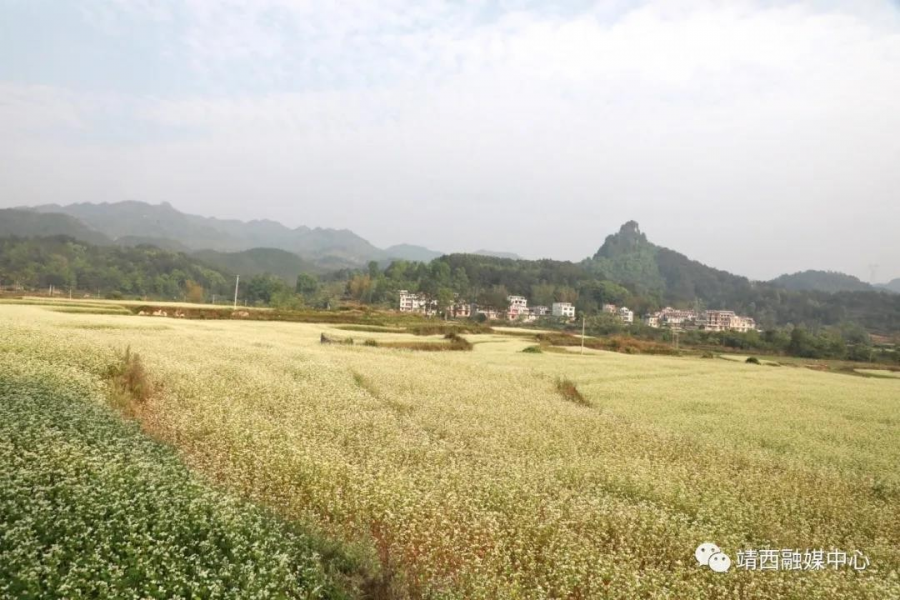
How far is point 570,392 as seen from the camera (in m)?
21.4

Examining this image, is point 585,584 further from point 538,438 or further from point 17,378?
point 17,378

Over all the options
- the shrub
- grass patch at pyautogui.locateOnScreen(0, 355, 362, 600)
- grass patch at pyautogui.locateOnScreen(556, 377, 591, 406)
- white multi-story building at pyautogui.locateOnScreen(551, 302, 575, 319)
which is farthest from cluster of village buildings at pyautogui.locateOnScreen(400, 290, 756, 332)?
grass patch at pyautogui.locateOnScreen(0, 355, 362, 600)

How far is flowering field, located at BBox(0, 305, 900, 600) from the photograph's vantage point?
6789 mm

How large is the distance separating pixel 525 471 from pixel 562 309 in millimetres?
155421

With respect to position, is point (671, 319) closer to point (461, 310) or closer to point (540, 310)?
point (540, 310)

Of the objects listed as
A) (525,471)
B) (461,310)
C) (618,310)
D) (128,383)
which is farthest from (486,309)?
(525,471)

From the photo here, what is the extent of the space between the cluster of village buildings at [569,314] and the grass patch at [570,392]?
361ft

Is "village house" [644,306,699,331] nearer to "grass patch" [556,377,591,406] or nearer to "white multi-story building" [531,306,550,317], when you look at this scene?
"white multi-story building" [531,306,550,317]

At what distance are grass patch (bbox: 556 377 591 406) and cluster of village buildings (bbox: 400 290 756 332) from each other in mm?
109941

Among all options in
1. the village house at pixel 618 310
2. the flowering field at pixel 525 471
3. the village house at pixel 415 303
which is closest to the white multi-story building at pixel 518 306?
the village house at pixel 618 310

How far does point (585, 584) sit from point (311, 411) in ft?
28.6

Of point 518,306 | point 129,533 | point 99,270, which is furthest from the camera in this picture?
point 518,306

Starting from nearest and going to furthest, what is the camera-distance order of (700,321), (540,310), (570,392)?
(570,392) → (540,310) → (700,321)

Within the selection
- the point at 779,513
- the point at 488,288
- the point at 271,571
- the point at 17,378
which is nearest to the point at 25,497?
the point at 271,571
